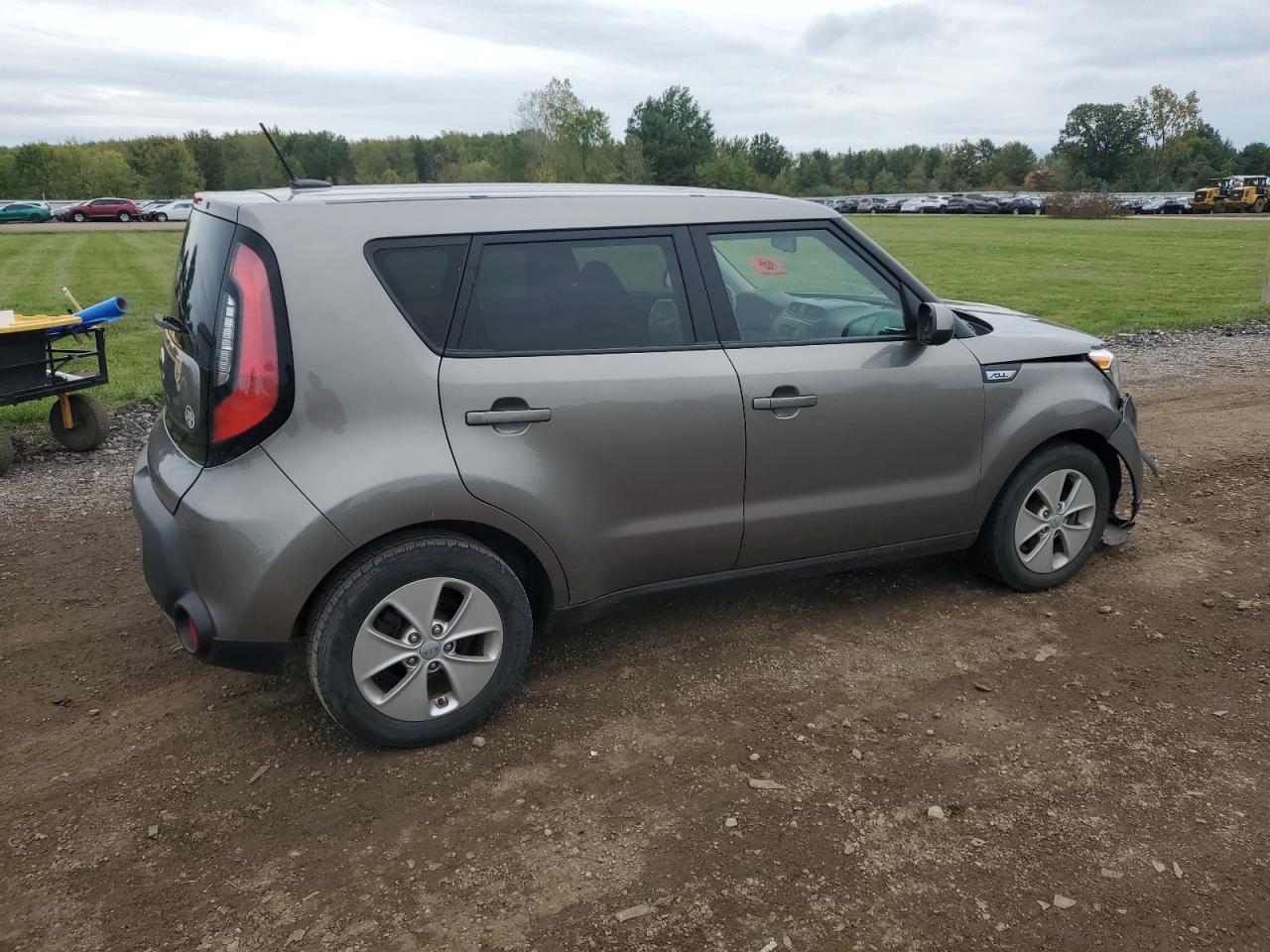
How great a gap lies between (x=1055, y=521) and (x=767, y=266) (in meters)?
1.83

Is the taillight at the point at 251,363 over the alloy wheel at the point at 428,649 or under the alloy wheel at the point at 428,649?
over

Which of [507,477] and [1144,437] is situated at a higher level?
[507,477]

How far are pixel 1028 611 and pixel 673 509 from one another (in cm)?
185

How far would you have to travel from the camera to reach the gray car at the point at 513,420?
3.09 m

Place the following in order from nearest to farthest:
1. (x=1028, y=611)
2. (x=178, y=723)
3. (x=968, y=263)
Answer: (x=178, y=723) < (x=1028, y=611) < (x=968, y=263)

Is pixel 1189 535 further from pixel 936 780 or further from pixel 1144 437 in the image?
→ pixel 936 780

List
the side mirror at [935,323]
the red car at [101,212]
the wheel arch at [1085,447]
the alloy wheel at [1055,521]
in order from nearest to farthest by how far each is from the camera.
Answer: the side mirror at [935,323] → the wheel arch at [1085,447] → the alloy wheel at [1055,521] → the red car at [101,212]

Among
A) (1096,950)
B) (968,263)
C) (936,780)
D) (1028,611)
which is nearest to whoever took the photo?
(1096,950)

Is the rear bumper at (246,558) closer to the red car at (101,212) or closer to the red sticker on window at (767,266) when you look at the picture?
the red sticker on window at (767,266)

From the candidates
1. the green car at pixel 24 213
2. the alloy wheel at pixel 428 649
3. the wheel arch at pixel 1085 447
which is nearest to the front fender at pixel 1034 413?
the wheel arch at pixel 1085 447

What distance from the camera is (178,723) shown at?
3584mm

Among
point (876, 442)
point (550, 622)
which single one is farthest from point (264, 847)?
point (876, 442)

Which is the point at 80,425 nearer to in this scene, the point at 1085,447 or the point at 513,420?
the point at 513,420

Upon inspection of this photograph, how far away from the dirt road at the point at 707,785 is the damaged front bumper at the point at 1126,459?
11.2 inches
